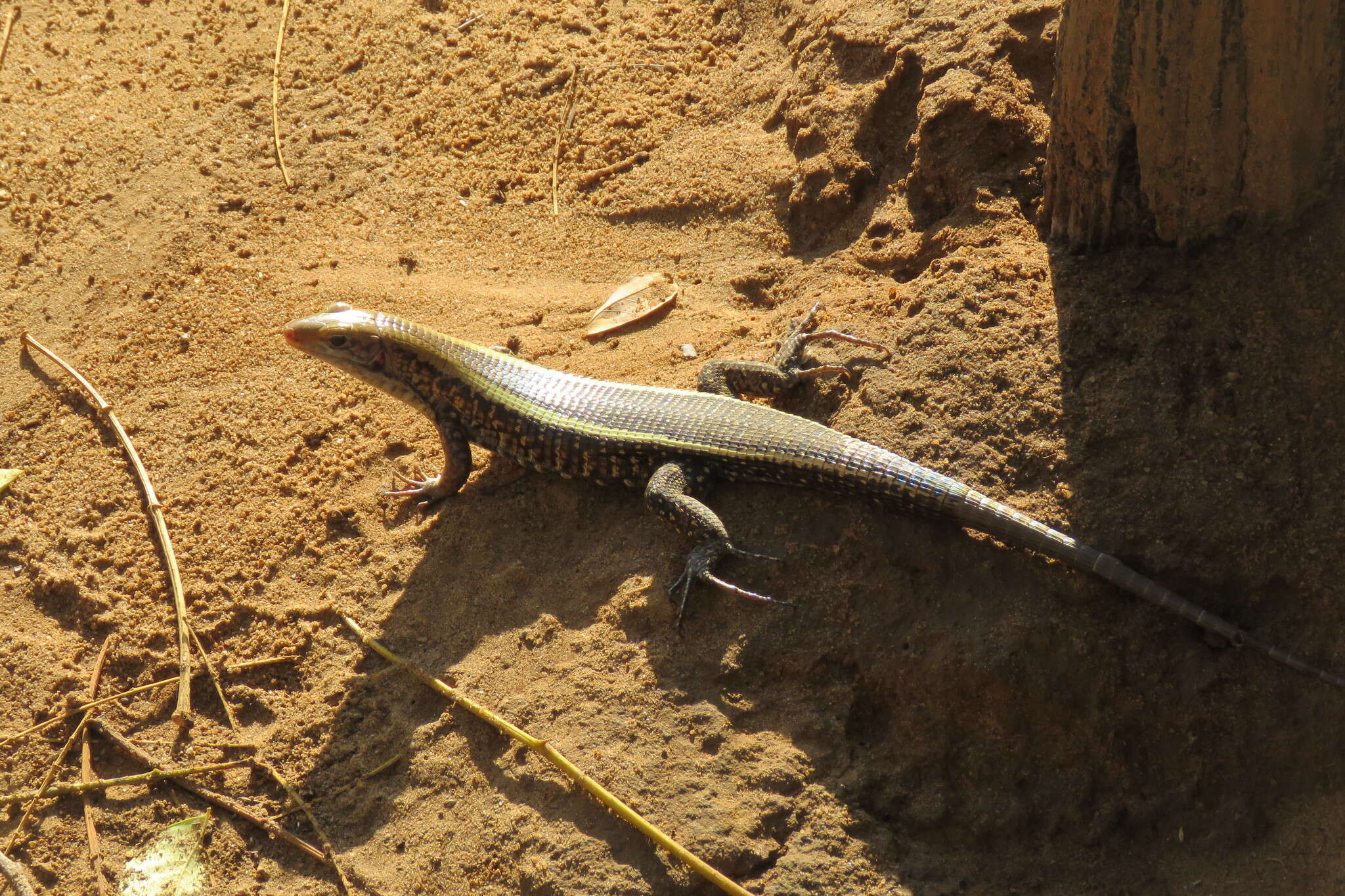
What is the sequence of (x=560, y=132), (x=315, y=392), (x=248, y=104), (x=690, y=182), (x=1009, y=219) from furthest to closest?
(x=248, y=104), (x=560, y=132), (x=690, y=182), (x=315, y=392), (x=1009, y=219)

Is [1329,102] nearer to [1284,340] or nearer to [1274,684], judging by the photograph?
[1284,340]

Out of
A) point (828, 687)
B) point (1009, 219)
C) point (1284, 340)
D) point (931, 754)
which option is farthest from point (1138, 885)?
point (1009, 219)

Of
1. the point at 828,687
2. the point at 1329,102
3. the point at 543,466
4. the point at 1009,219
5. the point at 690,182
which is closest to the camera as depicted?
the point at 1329,102

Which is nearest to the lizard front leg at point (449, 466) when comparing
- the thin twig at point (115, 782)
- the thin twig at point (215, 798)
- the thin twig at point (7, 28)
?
the thin twig at point (115, 782)

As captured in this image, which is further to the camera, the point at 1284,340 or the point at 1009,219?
the point at 1009,219

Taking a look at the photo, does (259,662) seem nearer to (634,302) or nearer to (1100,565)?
(634,302)

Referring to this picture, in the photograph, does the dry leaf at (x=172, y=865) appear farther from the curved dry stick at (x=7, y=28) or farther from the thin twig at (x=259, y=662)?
the curved dry stick at (x=7, y=28)
